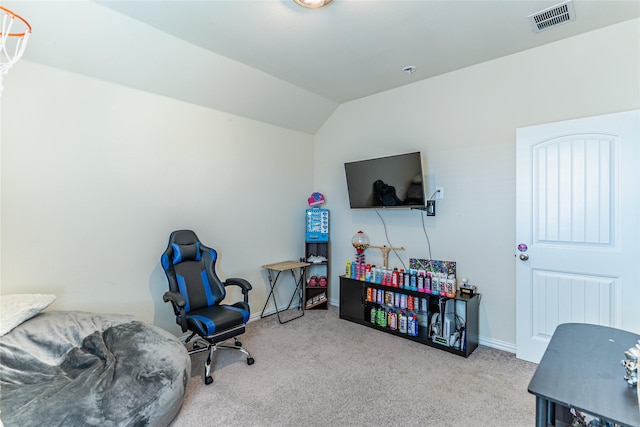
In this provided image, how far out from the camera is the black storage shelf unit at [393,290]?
9.23 ft

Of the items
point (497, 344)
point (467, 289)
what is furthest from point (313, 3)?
point (497, 344)

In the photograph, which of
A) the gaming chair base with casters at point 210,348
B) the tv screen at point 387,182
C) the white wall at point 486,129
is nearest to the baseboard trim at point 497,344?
the white wall at point 486,129

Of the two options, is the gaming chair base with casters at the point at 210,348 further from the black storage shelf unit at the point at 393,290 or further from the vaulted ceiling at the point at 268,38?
the vaulted ceiling at the point at 268,38

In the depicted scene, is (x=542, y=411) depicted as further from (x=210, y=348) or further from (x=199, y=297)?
(x=199, y=297)

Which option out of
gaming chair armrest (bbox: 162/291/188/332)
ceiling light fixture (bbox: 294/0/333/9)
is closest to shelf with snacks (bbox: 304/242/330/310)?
gaming chair armrest (bbox: 162/291/188/332)

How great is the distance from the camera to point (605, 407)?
94cm

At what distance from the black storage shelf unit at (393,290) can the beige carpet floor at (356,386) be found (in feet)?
0.27

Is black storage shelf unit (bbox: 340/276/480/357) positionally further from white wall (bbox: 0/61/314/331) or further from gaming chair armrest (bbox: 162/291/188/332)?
gaming chair armrest (bbox: 162/291/188/332)

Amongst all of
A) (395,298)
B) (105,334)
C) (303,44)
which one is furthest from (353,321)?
(303,44)

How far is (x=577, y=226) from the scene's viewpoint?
2.43 meters

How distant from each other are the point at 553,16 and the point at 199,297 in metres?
→ 3.72

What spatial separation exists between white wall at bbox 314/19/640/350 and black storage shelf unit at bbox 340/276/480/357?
0.23m

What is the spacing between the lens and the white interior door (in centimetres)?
224

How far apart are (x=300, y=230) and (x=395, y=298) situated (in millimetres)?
1665
